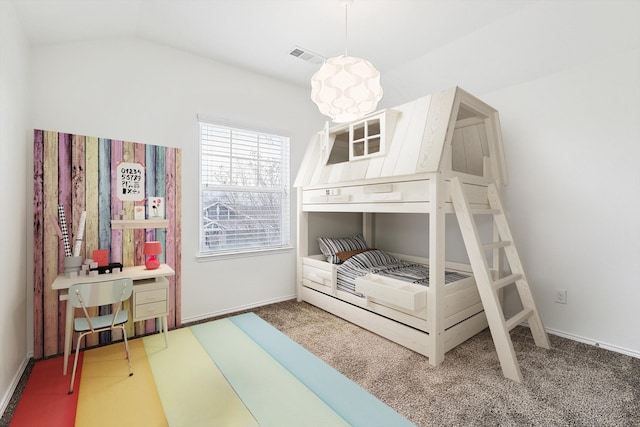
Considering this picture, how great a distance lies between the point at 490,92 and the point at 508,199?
107 cm

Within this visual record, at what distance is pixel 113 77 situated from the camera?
261 cm

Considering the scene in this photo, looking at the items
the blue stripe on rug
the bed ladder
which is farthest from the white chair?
the bed ladder

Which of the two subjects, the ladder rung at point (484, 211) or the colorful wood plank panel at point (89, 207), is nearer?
the colorful wood plank panel at point (89, 207)

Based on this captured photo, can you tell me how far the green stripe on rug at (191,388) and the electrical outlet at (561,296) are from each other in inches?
104

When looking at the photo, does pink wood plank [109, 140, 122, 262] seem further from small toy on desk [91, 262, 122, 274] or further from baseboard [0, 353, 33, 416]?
baseboard [0, 353, 33, 416]

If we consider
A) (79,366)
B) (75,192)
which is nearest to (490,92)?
(75,192)

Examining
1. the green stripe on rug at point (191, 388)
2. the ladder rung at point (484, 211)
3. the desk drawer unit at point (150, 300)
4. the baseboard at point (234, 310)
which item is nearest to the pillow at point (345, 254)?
the baseboard at point (234, 310)

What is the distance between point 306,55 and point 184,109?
1350 millimetres

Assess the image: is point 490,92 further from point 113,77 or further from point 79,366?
point 79,366

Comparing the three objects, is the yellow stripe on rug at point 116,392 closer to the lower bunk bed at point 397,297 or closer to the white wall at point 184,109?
the white wall at point 184,109

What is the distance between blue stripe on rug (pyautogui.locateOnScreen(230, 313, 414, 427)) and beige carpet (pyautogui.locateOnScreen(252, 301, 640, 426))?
0.22 feet

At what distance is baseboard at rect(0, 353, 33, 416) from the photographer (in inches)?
66.8

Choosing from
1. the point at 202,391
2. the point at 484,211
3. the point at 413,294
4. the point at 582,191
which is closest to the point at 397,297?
the point at 413,294

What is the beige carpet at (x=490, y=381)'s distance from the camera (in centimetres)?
161
